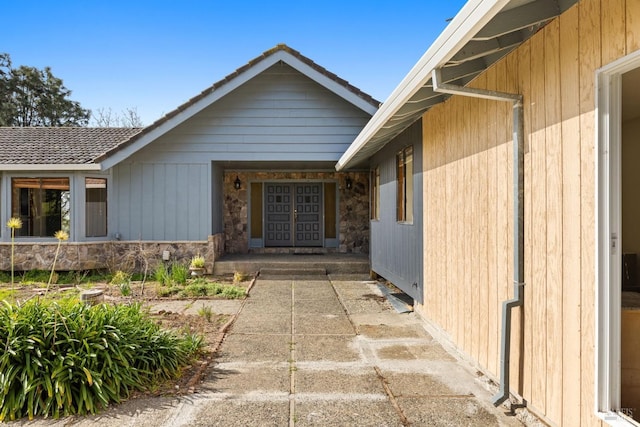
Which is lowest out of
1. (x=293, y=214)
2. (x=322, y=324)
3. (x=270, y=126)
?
(x=322, y=324)

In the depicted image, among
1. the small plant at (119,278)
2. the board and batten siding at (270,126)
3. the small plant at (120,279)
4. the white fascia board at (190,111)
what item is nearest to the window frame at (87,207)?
the white fascia board at (190,111)

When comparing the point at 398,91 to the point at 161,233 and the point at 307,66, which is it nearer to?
the point at 307,66

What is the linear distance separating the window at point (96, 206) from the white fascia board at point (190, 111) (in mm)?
784

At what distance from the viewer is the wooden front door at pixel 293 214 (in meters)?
12.3

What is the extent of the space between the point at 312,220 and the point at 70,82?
24.6 m

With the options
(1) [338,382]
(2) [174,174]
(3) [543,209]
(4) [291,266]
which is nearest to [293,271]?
(4) [291,266]

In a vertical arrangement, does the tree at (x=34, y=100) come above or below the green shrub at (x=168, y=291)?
above

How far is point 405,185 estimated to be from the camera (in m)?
6.71

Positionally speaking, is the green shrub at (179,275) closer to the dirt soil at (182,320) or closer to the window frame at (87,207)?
the dirt soil at (182,320)

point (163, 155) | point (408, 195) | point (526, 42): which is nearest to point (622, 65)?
point (526, 42)

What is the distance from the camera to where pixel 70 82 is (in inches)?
1104

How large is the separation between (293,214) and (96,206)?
5.12 m

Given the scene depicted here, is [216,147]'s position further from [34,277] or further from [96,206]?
[34,277]

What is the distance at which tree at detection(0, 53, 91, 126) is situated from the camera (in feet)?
84.5
